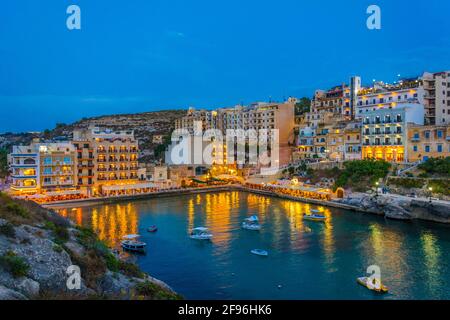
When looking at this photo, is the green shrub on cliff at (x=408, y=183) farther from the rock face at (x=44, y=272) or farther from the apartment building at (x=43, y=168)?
the apartment building at (x=43, y=168)

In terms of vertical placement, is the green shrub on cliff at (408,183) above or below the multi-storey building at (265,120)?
below

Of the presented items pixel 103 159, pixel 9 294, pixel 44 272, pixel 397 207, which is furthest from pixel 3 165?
pixel 9 294

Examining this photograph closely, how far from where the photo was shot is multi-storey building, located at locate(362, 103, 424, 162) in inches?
2387

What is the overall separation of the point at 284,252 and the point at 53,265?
20.9 m

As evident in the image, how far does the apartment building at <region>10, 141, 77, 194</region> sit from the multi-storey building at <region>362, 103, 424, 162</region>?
45.9m

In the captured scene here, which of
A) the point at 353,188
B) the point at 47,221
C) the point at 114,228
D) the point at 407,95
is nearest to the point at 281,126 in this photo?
the point at 407,95

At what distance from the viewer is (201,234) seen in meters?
36.8

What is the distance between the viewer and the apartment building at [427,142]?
54969mm

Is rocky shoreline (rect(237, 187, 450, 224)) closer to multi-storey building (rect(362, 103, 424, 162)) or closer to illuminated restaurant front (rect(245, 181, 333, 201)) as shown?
illuminated restaurant front (rect(245, 181, 333, 201))

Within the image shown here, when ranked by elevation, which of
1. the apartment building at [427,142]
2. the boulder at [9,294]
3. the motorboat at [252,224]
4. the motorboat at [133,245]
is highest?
the apartment building at [427,142]

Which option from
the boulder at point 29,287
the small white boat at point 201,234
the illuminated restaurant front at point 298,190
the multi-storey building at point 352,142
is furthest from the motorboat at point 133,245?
the multi-storey building at point 352,142

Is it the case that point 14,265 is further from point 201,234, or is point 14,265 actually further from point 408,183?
point 408,183

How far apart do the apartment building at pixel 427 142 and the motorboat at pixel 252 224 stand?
91.9 feet

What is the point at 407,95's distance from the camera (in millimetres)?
66000
